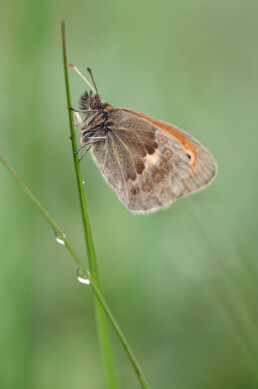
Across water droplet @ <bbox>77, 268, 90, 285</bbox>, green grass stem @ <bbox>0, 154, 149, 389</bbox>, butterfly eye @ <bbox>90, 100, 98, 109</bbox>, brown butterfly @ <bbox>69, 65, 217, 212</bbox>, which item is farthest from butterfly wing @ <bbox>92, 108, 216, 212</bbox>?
green grass stem @ <bbox>0, 154, 149, 389</bbox>

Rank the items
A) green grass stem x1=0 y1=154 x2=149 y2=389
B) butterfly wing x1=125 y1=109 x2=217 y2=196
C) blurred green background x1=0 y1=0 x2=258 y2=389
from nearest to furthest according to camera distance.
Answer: green grass stem x1=0 y1=154 x2=149 y2=389, blurred green background x1=0 y1=0 x2=258 y2=389, butterfly wing x1=125 y1=109 x2=217 y2=196

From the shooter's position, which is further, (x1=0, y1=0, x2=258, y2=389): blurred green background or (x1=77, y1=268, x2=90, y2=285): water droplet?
(x1=0, y1=0, x2=258, y2=389): blurred green background

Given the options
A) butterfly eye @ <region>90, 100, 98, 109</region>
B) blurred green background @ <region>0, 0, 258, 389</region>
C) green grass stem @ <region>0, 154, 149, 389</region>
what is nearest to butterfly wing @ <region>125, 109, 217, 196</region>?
blurred green background @ <region>0, 0, 258, 389</region>

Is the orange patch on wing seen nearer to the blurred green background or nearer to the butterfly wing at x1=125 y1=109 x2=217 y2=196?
the butterfly wing at x1=125 y1=109 x2=217 y2=196

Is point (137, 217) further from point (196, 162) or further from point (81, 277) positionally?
point (81, 277)

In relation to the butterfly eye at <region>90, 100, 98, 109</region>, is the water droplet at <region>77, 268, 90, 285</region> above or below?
below

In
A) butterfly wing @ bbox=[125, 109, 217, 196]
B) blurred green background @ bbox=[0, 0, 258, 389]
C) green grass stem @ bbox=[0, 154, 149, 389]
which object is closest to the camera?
green grass stem @ bbox=[0, 154, 149, 389]
